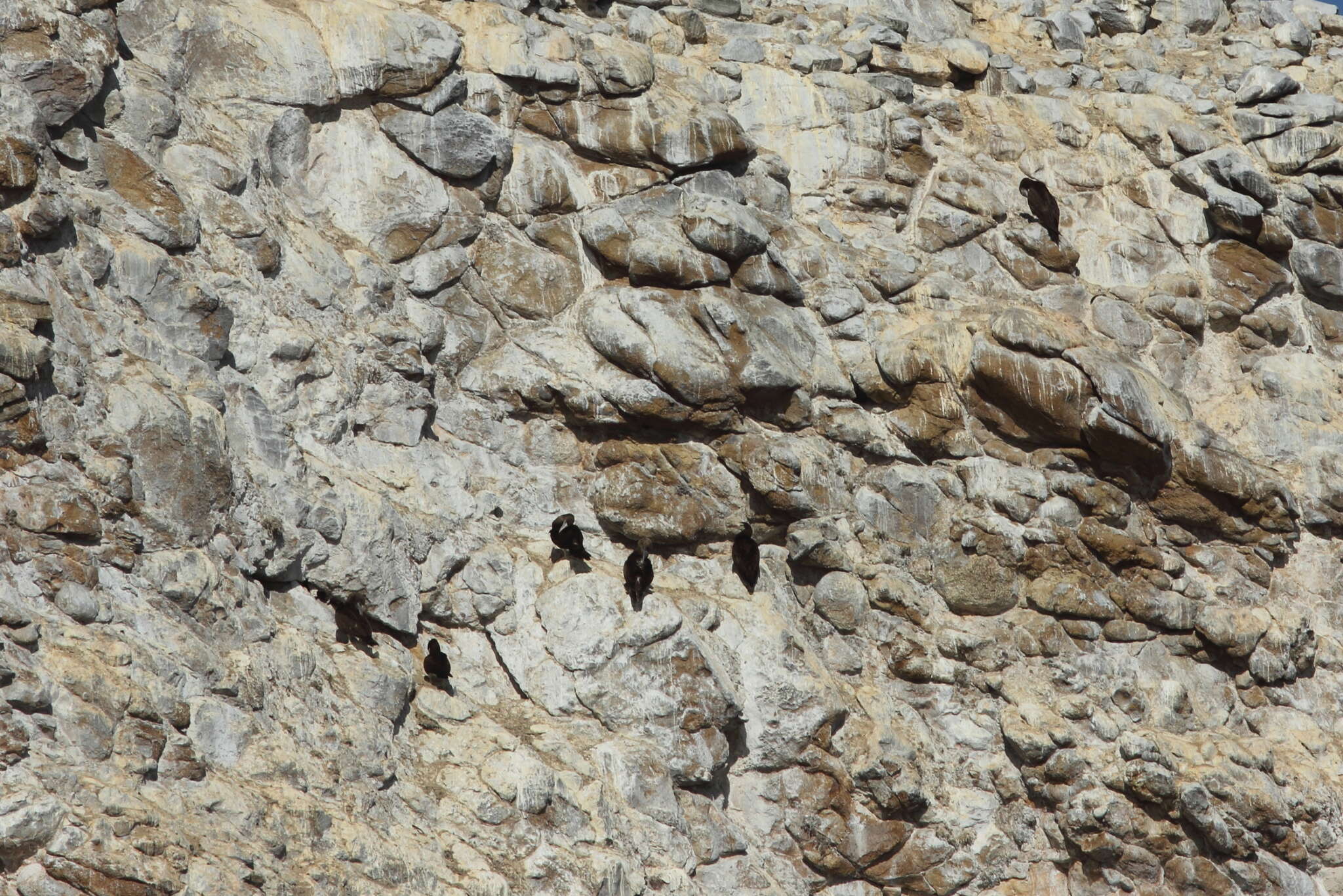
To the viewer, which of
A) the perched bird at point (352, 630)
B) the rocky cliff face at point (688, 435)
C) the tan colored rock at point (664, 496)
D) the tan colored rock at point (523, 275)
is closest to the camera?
the rocky cliff face at point (688, 435)

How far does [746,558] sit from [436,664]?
401 centimetres

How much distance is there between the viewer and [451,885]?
1508cm

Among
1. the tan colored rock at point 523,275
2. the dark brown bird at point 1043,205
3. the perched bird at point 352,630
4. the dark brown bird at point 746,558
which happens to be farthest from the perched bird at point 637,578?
the dark brown bird at point 1043,205

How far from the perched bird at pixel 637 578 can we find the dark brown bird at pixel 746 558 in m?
1.28

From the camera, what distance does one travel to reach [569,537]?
18016 mm

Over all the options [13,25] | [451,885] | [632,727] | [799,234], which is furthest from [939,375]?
[13,25]

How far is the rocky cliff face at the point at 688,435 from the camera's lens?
50.9 feet

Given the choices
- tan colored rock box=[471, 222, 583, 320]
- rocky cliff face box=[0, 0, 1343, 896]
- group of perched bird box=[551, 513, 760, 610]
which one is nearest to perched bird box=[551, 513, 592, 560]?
group of perched bird box=[551, 513, 760, 610]

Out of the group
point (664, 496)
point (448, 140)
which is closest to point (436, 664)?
point (664, 496)

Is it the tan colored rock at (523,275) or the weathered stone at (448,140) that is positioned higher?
the weathered stone at (448,140)

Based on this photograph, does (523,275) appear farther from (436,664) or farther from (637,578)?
(436,664)

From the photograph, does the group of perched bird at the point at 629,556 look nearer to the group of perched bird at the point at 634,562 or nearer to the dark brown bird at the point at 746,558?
the group of perched bird at the point at 634,562

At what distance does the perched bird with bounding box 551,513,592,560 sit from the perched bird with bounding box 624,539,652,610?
1.87 feet

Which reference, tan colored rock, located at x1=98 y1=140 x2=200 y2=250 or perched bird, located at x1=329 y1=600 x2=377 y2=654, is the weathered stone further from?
perched bird, located at x1=329 y1=600 x2=377 y2=654
